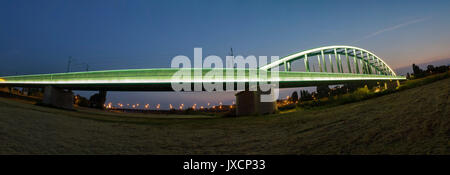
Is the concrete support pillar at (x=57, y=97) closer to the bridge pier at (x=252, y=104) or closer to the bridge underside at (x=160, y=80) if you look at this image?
the bridge underside at (x=160, y=80)

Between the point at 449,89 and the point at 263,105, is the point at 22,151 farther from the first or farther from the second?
the point at 263,105

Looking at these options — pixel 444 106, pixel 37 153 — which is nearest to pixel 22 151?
pixel 37 153

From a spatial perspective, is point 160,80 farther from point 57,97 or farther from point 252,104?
point 57,97

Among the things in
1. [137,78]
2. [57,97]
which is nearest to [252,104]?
[137,78]

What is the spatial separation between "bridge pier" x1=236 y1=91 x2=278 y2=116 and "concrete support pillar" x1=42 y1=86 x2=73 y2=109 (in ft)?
98.4

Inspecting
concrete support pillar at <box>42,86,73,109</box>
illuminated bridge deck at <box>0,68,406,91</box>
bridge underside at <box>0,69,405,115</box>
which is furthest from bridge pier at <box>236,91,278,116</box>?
concrete support pillar at <box>42,86,73,109</box>

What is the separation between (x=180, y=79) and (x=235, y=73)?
7.56 meters

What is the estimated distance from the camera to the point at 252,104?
2908 cm

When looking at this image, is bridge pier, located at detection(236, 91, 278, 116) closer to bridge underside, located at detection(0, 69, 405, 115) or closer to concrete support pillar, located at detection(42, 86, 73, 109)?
bridge underside, located at detection(0, 69, 405, 115)

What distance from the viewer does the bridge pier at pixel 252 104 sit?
90.8 feet

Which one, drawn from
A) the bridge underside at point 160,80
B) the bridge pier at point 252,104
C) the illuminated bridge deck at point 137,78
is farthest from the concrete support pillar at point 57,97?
the bridge pier at point 252,104

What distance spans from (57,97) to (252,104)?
32.7 m

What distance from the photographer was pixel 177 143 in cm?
712

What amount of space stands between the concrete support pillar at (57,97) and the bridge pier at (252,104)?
98.4 ft
